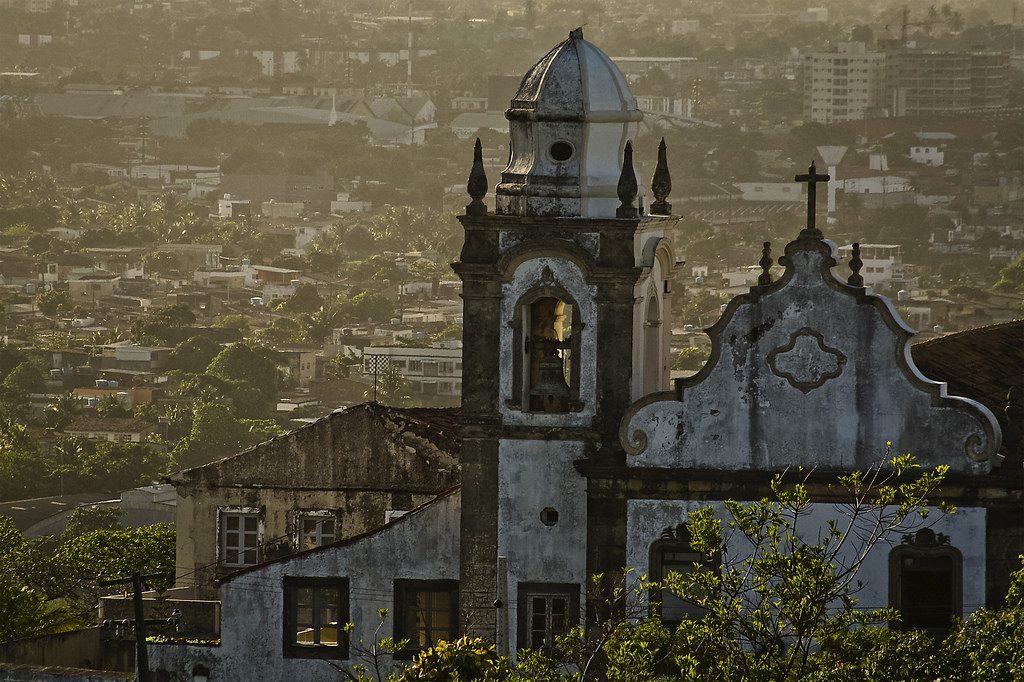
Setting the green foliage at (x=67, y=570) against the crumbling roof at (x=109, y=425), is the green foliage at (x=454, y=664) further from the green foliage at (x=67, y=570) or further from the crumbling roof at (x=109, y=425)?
the crumbling roof at (x=109, y=425)

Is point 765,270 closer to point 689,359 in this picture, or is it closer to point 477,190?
point 477,190

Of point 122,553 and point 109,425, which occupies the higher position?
point 122,553

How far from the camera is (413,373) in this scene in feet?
511

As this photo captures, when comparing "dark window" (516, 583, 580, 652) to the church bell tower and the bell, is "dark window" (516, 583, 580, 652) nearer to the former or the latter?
the church bell tower

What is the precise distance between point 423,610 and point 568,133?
5932mm

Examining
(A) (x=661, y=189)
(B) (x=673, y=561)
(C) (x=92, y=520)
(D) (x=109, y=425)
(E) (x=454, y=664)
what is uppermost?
(A) (x=661, y=189)

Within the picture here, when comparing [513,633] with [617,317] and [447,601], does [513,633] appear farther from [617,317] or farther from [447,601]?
[617,317]

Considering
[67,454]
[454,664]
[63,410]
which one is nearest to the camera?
[454,664]

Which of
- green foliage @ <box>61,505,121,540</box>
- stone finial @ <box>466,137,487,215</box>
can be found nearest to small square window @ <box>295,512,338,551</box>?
stone finial @ <box>466,137,487,215</box>

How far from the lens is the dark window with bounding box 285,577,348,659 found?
2939 cm

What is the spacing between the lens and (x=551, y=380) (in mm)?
28688

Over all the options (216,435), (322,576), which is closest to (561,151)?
(322,576)

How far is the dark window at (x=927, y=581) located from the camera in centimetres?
2702

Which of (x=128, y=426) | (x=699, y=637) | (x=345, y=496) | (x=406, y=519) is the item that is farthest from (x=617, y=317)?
(x=128, y=426)
